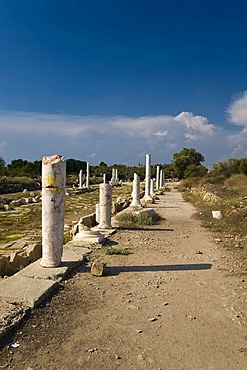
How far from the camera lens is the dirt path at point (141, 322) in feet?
10.8

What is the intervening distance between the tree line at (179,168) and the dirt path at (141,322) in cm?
4085

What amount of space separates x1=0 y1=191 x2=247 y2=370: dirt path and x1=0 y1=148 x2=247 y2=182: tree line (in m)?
40.8

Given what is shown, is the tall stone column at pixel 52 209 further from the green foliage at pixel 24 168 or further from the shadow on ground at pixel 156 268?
the green foliage at pixel 24 168

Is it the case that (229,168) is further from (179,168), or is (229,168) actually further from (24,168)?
(24,168)

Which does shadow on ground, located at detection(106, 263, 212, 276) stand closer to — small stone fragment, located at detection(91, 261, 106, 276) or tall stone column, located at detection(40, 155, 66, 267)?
small stone fragment, located at detection(91, 261, 106, 276)

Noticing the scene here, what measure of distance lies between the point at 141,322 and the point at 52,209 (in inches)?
102

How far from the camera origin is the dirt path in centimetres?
330

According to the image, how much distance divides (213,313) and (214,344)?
0.83 metres

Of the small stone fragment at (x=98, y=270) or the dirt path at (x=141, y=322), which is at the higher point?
the small stone fragment at (x=98, y=270)

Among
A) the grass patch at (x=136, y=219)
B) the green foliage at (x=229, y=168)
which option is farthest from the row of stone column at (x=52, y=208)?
the green foliage at (x=229, y=168)

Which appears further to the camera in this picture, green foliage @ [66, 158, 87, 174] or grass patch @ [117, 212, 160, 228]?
green foliage @ [66, 158, 87, 174]

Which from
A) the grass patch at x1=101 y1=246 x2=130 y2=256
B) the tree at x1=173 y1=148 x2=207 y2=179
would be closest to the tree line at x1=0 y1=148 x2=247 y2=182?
the tree at x1=173 y1=148 x2=207 y2=179

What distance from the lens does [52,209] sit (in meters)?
5.89

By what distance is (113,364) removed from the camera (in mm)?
3207
